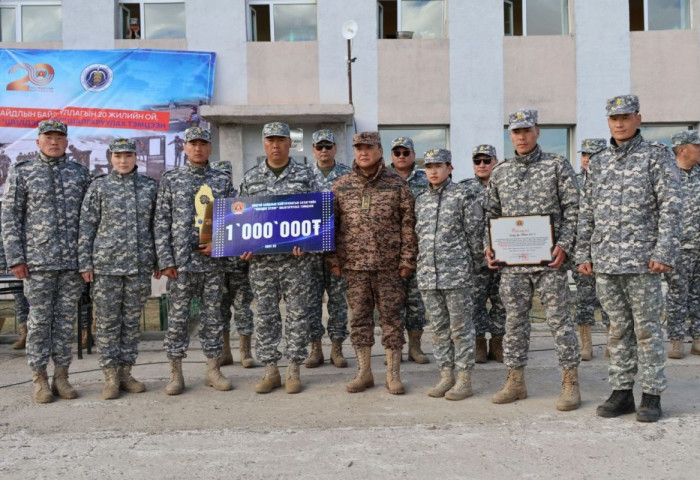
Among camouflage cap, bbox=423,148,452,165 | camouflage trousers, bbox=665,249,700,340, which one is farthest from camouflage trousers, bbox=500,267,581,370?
camouflage trousers, bbox=665,249,700,340

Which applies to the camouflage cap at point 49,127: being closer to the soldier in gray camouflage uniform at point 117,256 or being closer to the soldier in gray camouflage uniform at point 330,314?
the soldier in gray camouflage uniform at point 117,256

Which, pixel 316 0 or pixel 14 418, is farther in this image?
pixel 316 0

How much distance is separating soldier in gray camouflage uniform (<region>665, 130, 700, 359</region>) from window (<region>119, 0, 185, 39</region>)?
9660mm

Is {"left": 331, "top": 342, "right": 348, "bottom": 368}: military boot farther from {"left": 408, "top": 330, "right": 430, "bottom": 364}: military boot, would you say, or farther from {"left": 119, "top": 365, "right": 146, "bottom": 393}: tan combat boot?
{"left": 119, "top": 365, "right": 146, "bottom": 393}: tan combat boot

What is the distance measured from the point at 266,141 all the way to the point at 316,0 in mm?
7906

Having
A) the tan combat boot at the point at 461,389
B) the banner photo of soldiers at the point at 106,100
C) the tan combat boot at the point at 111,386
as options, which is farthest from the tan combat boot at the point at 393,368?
the banner photo of soldiers at the point at 106,100

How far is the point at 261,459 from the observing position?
3.95 meters

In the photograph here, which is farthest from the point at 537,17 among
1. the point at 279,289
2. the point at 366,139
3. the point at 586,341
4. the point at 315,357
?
the point at 279,289

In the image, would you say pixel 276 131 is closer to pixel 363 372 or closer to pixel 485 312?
pixel 363 372

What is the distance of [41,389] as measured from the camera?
5.51 metres

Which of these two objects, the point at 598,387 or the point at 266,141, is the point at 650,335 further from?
the point at 266,141

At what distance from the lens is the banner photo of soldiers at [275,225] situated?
5.50 m

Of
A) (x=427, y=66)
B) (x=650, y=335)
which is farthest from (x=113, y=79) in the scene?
(x=650, y=335)

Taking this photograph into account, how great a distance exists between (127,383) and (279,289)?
167 centimetres
